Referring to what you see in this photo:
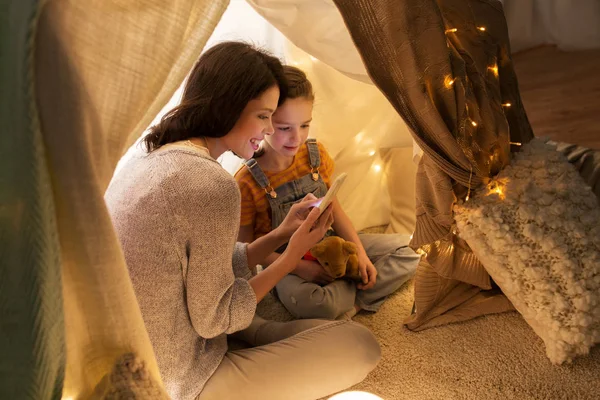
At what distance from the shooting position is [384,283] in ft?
5.37

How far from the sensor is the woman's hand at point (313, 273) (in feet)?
5.28

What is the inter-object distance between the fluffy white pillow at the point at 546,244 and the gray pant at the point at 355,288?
0.38 metres

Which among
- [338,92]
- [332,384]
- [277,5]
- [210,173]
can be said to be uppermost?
[277,5]

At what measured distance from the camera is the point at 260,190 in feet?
5.28

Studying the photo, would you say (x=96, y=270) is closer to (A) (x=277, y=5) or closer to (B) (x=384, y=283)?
(A) (x=277, y=5)

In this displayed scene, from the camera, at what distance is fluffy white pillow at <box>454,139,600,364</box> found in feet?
3.97

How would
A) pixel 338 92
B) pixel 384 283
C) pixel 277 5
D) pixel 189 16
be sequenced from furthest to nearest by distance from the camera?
pixel 338 92 → pixel 384 283 → pixel 277 5 → pixel 189 16

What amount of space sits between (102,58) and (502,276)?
99 cm

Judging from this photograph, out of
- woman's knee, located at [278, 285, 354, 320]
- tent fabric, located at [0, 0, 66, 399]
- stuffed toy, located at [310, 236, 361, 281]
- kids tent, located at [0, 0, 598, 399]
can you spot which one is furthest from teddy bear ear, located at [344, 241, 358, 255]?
A: tent fabric, located at [0, 0, 66, 399]

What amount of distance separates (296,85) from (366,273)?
57 cm

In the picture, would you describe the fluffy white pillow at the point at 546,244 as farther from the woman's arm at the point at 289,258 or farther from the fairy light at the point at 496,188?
the woman's arm at the point at 289,258

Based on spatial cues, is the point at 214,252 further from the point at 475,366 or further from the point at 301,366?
the point at 475,366

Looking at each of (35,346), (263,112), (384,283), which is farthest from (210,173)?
(384,283)

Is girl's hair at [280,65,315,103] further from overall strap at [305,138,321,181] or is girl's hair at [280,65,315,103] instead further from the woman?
overall strap at [305,138,321,181]
